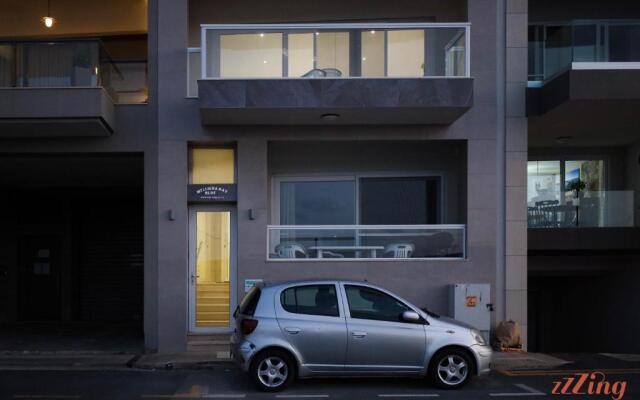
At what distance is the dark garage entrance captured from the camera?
47.9 ft

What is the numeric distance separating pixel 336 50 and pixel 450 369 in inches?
230

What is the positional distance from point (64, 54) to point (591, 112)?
32.3ft

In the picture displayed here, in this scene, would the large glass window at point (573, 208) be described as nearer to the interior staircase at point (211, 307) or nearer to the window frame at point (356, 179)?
the window frame at point (356, 179)

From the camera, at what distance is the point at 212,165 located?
36.9 feet

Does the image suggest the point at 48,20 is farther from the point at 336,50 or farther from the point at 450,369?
the point at 450,369


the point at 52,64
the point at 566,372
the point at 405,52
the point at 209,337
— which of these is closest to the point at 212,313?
the point at 209,337

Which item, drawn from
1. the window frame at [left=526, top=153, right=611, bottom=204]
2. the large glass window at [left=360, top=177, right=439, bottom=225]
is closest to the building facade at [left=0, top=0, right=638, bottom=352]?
the large glass window at [left=360, top=177, right=439, bottom=225]

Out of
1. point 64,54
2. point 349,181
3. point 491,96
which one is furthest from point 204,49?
point 491,96

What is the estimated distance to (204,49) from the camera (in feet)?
33.6

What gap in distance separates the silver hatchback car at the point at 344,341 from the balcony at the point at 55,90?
490 cm

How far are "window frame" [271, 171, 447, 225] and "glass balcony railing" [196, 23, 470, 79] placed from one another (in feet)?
8.54

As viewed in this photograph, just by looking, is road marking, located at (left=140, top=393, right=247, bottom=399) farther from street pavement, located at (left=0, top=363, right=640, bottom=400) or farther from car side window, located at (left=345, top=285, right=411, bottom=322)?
car side window, located at (left=345, top=285, right=411, bottom=322)

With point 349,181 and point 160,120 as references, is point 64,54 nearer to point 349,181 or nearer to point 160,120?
point 160,120

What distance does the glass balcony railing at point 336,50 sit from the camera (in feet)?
34.0
